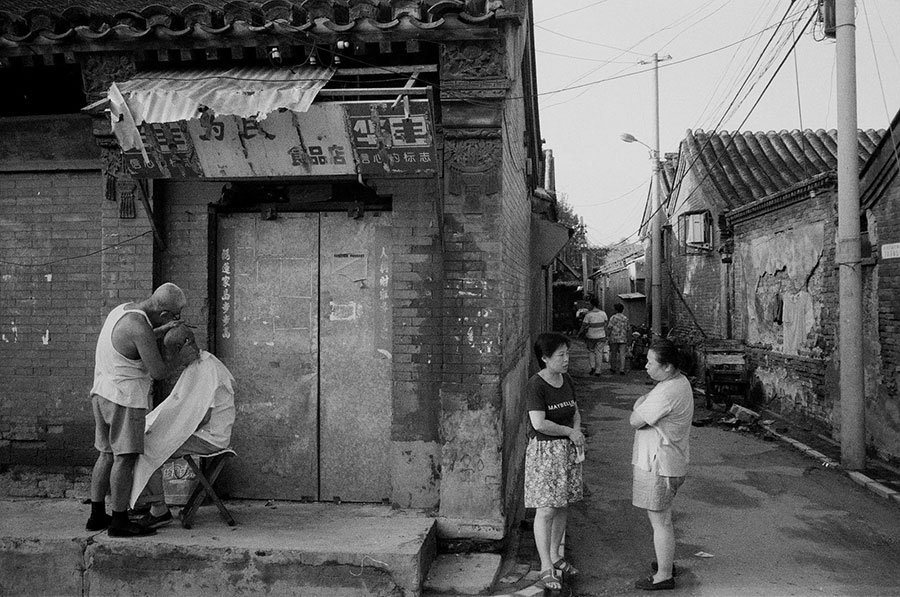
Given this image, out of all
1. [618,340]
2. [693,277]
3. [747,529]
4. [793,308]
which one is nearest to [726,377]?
[793,308]

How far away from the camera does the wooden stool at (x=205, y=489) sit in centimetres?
535

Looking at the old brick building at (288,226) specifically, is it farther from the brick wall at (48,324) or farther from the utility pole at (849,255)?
the utility pole at (849,255)

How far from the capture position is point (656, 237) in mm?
21328

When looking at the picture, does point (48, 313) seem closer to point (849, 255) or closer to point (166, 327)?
point (166, 327)

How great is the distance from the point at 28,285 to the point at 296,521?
131 inches

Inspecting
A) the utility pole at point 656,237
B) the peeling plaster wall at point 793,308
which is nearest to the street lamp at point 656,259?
the utility pole at point 656,237

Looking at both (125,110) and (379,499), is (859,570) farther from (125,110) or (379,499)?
(125,110)

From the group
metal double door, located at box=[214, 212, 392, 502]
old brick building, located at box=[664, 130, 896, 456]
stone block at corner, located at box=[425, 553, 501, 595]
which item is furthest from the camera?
old brick building, located at box=[664, 130, 896, 456]

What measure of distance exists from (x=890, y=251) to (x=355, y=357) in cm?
671

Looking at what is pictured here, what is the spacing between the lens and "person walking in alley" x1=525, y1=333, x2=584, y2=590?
16.4 feet

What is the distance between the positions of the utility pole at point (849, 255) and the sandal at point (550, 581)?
5.18m

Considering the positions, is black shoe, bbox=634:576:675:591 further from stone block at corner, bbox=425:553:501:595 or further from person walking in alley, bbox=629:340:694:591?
stone block at corner, bbox=425:553:501:595

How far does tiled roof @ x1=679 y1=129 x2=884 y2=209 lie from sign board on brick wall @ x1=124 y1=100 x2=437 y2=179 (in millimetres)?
12359

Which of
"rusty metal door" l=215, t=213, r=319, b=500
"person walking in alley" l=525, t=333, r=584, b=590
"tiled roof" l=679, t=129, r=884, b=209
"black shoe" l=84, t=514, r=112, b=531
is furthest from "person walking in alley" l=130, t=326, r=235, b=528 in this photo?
"tiled roof" l=679, t=129, r=884, b=209
